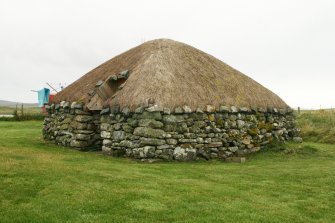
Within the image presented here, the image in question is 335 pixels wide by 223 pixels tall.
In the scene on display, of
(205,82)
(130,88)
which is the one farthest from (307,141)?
(130,88)

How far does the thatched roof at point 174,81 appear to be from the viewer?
14281mm

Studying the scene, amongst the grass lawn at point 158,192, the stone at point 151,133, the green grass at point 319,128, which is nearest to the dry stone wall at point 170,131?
the stone at point 151,133

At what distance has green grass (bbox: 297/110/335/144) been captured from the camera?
20.0 m

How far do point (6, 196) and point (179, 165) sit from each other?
6.07 metres

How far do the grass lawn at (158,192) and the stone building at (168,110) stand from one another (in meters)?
1.85

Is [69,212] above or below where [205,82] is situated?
below

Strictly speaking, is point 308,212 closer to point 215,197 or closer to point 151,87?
point 215,197

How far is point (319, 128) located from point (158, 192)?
637 inches

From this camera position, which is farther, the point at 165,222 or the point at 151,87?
the point at 151,87

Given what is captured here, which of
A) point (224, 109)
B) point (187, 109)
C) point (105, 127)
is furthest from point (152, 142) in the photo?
point (224, 109)

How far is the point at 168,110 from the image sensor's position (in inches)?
536

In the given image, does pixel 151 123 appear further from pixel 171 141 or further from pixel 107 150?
pixel 107 150

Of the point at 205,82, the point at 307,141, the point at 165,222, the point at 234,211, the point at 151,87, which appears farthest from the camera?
the point at 307,141

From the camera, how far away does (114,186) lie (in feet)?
28.1
